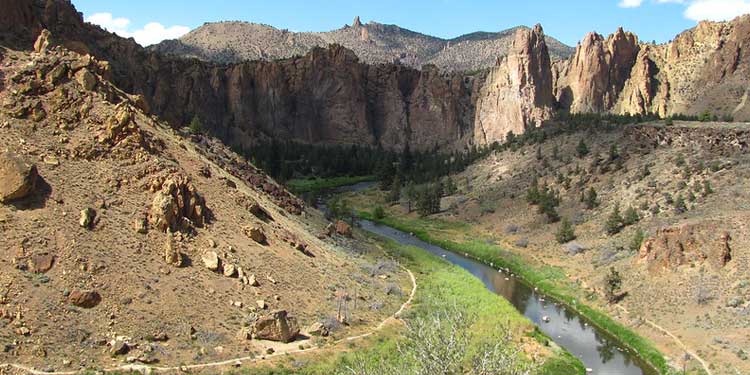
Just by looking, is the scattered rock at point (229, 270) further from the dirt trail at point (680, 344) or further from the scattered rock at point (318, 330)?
A: the dirt trail at point (680, 344)

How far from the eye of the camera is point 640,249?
5431cm

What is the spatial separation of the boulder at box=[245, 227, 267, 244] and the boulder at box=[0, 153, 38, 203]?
1276cm

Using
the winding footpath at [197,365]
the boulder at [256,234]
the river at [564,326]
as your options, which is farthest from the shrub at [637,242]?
the boulder at [256,234]

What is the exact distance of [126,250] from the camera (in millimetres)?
34594

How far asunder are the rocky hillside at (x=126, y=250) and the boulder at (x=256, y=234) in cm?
7

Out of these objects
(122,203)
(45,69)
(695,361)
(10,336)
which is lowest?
(695,361)

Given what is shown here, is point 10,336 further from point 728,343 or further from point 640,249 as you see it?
point 640,249

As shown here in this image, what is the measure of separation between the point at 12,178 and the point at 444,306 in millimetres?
24228

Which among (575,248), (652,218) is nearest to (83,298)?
(575,248)

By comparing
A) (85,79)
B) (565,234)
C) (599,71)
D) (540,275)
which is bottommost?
(540,275)

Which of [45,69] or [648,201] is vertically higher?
[45,69]

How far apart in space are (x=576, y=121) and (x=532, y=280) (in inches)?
2036

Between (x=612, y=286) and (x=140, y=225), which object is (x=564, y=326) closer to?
(x=612, y=286)

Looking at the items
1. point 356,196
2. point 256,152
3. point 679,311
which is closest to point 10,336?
point 679,311
